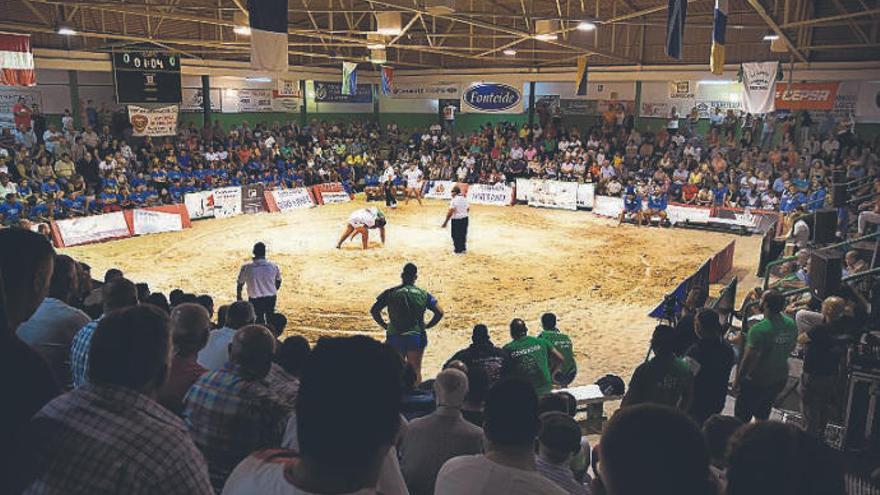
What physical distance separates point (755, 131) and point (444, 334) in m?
21.3

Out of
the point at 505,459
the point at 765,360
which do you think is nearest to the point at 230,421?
the point at 505,459

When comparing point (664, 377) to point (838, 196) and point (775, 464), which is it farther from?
point (838, 196)

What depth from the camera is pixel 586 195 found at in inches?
961

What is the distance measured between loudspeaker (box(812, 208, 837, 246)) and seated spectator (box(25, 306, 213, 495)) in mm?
12359

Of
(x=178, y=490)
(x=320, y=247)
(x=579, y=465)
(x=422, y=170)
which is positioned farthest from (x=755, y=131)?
(x=178, y=490)

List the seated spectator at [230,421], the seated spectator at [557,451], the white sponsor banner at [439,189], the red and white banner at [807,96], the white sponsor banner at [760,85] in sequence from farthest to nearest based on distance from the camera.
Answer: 1. the white sponsor banner at [439,189]
2. the red and white banner at [807,96]
3. the white sponsor banner at [760,85]
4. the seated spectator at [557,451]
5. the seated spectator at [230,421]

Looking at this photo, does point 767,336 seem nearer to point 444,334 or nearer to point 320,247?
point 444,334

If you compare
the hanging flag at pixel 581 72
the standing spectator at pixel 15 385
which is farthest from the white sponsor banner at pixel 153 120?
the standing spectator at pixel 15 385

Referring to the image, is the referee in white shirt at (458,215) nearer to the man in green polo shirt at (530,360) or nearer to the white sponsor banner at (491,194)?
the white sponsor banner at (491,194)

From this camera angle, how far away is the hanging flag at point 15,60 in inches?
700

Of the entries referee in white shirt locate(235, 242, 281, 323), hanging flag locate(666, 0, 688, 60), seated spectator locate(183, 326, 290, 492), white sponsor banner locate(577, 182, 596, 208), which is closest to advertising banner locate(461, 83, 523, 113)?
white sponsor banner locate(577, 182, 596, 208)

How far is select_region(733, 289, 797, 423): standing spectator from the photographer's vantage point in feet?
21.0

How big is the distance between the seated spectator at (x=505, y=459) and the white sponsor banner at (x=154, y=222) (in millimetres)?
18383

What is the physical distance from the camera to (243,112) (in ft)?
101
